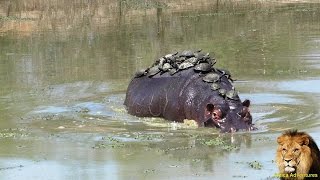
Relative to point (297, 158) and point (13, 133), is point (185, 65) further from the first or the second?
point (297, 158)

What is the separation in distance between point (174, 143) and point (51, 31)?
1938 centimetres

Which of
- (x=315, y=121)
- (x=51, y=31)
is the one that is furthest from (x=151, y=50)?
(x=315, y=121)

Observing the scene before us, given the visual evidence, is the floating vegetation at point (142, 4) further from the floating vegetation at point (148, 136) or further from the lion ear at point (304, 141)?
the lion ear at point (304, 141)

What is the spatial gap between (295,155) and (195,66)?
6.71 metres

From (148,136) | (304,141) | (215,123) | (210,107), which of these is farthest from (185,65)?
(304,141)

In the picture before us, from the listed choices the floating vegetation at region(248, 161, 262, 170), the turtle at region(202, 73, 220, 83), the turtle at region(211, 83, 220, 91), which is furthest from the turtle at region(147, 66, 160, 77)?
the floating vegetation at region(248, 161, 262, 170)

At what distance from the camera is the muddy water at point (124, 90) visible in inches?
367

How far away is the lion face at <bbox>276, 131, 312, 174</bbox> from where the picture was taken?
235 inches

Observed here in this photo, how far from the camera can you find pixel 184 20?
3153 cm

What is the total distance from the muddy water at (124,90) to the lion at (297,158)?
2100 millimetres

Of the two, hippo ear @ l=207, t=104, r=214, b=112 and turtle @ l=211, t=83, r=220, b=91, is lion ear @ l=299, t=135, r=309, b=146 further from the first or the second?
turtle @ l=211, t=83, r=220, b=91

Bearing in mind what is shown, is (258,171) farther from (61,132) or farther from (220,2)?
(220,2)

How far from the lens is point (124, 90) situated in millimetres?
15461

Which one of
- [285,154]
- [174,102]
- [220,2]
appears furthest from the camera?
[220,2]
